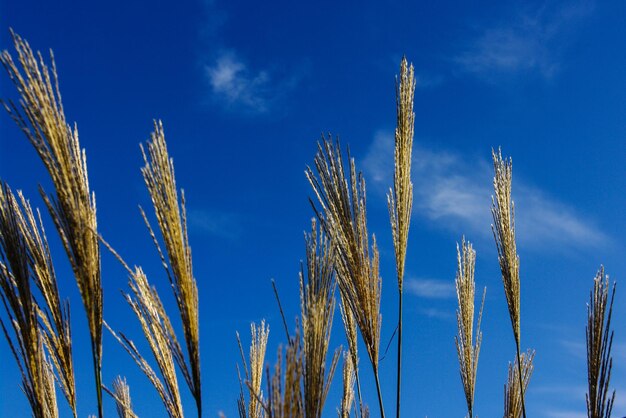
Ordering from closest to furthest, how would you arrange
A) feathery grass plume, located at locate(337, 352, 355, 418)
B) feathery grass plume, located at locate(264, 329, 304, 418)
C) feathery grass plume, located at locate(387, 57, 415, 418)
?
1. feathery grass plume, located at locate(264, 329, 304, 418)
2. feathery grass plume, located at locate(387, 57, 415, 418)
3. feathery grass plume, located at locate(337, 352, 355, 418)

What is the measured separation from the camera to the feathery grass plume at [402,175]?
2.43 meters

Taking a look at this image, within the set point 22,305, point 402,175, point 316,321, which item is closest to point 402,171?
point 402,175

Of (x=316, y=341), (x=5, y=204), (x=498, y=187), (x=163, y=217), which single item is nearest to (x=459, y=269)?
(x=498, y=187)

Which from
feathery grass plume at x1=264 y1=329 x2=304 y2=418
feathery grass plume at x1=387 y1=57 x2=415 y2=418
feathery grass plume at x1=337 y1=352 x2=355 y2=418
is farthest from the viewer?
feathery grass plume at x1=337 y1=352 x2=355 y2=418

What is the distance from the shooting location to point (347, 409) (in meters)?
3.88

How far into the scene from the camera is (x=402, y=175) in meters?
2.46

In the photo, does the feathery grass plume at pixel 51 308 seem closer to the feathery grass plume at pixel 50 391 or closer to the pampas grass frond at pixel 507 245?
the feathery grass plume at pixel 50 391

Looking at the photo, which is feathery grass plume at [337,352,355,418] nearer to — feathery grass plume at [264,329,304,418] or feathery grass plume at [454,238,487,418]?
feathery grass plume at [454,238,487,418]

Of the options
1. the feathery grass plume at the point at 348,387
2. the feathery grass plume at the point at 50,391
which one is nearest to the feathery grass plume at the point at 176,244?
the feathery grass plume at the point at 50,391

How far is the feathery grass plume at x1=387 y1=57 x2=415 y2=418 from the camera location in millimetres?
2428

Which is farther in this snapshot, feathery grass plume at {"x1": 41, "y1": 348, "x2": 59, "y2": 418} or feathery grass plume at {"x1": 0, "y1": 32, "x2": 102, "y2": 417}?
feathery grass plume at {"x1": 41, "y1": 348, "x2": 59, "y2": 418}

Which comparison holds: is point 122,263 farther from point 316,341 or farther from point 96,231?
point 316,341

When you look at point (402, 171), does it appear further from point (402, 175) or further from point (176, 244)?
point (176, 244)

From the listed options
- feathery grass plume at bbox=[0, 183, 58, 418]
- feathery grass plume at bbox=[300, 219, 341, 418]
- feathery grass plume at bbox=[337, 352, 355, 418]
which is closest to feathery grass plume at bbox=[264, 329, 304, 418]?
feathery grass plume at bbox=[300, 219, 341, 418]
